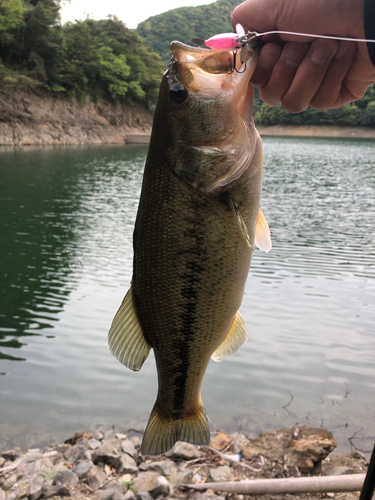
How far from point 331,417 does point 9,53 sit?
59885 millimetres

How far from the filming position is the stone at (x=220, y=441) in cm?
498

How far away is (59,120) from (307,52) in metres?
56.4

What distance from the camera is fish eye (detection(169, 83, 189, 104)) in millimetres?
1839

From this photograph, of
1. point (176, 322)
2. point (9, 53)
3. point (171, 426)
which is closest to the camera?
point (176, 322)

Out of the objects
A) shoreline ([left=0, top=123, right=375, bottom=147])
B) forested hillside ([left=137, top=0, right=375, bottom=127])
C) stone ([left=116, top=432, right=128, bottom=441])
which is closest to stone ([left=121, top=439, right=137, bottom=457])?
stone ([left=116, top=432, right=128, bottom=441])

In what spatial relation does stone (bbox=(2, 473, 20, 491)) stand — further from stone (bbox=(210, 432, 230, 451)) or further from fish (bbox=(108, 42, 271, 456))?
fish (bbox=(108, 42, 271, 456))

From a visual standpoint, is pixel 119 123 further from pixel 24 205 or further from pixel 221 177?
pixel 221 177

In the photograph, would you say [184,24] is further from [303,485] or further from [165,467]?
[303,485]

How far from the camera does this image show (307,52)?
2020 mm

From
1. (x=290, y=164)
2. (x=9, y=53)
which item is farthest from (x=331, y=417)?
(x=9, y=53)

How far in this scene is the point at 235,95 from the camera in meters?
1.82

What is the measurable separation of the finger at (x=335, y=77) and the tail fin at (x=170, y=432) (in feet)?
5.65

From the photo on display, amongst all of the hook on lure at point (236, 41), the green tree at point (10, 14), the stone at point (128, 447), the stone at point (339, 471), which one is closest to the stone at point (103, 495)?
the stone at point (128, 447)

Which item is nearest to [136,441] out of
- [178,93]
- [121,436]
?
[121,436]
